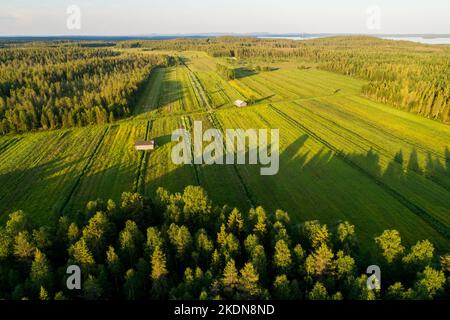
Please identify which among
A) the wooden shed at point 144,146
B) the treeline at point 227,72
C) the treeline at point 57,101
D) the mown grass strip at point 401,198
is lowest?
the mown grass strip at point 401,198

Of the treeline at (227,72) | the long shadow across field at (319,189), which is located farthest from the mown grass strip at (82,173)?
the treeline at (227,72)

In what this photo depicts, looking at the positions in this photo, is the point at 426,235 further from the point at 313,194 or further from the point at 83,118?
the point at 83,118

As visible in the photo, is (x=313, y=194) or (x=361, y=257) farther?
(x=313, y=194)

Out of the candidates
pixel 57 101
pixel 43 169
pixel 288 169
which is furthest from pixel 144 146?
pixel 57 101

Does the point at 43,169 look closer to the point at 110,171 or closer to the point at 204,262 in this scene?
the point at 110,171

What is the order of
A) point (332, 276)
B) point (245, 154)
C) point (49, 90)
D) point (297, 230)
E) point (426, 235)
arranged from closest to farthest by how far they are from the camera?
point (332, 276)
point (297, 230)
point (426, 235)
point (245, 154)
point (49, 90)

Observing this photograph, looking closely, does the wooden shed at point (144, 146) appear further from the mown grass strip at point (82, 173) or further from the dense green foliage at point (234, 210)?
the mown grass strip at point (82, 173)

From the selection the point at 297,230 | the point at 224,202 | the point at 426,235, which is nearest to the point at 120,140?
the point at 224,202
